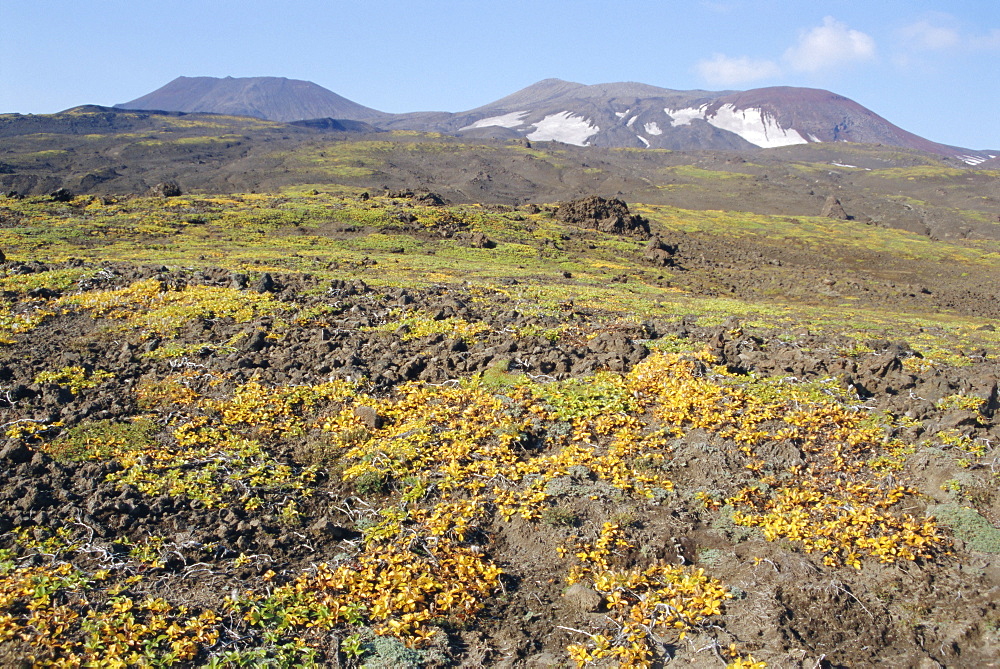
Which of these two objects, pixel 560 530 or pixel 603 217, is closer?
pixel 560 530

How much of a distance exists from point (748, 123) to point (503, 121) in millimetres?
48032

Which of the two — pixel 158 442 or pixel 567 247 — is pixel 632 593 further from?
pixel 567 247

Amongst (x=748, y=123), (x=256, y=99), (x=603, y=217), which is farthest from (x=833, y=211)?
(x=256, y=99)

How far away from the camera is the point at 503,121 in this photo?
467 ft

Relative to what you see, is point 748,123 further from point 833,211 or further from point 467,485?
point 467,485

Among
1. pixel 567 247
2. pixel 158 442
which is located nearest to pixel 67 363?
pixel 158 442

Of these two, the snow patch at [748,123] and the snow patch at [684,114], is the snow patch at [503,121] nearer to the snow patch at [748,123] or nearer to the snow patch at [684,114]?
the snow patch at [684,114]

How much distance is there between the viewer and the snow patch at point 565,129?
397ft

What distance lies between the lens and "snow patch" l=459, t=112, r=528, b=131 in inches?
5428

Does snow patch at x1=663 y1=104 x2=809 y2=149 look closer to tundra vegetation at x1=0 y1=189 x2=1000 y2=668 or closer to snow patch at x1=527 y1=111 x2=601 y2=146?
snow patch at x1=527 y1=111 x2=601 y2=146

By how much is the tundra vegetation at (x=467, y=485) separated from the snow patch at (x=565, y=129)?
Result: 11227 cm

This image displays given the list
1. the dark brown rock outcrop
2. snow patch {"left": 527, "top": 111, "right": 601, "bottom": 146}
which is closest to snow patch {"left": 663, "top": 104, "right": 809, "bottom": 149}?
snow patch {"left": 527, "top": 111, "right": 601, "bottom": 146}

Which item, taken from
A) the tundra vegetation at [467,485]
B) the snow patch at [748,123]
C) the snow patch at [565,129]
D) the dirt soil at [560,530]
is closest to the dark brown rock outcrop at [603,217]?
the tundra vegetation at [467,485]

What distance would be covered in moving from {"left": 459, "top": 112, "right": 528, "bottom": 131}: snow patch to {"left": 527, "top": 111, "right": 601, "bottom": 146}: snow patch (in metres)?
5.82
